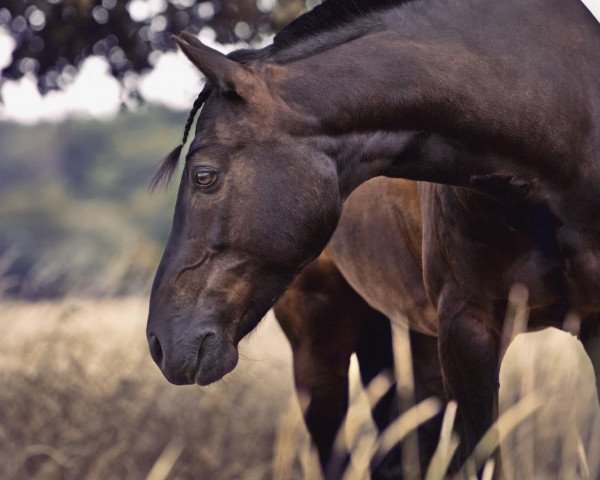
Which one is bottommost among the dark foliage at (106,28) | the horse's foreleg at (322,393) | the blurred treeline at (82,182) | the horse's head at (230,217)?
the blurred treeline at (82,182)

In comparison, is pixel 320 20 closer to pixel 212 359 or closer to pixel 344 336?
pixel 212 359

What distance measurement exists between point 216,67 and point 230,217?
385mm

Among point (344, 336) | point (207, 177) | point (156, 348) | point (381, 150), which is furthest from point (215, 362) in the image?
point (344, 336)

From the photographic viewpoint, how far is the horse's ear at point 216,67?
2545mm

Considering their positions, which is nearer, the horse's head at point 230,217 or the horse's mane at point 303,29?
the horse's head at point 230,217

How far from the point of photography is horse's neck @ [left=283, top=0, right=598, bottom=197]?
8.85 ft

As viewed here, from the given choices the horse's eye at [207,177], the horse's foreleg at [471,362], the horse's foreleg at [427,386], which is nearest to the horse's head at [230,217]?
the horse's eye at [207,177]

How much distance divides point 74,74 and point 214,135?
2806mm

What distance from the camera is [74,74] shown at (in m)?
5.22

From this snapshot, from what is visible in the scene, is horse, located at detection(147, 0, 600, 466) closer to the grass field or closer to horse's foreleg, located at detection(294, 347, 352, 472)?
the grass field

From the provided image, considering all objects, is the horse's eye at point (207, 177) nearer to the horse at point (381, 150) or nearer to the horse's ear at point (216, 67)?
the horse at point (381, 150)

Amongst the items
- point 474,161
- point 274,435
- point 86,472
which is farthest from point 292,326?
point 474,161

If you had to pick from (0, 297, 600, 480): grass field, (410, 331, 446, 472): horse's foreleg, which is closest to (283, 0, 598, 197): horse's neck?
(0, 297, 600, 480): grass field

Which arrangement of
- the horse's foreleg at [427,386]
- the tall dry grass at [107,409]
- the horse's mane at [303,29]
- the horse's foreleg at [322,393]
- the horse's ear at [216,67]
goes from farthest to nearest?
the horse's foreleg at [322,393]
the horse's foreleg at [427,386]
the tall dry grass at [107,409]
the horse's mane at [303,29]
the horse's ear at [216,67]
